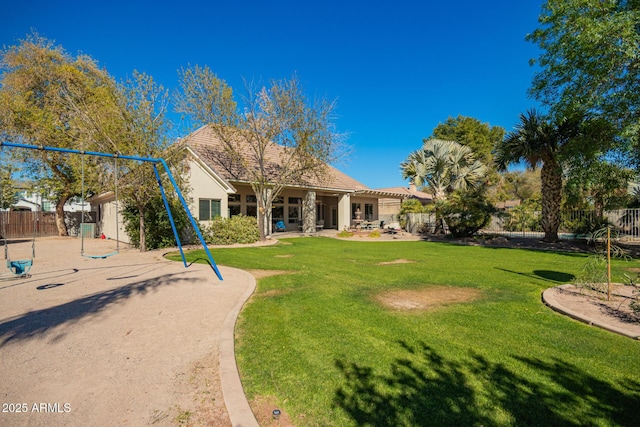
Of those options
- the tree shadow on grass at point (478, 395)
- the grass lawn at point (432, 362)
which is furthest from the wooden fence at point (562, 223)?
the tree shadow on grass at point (478, 395)

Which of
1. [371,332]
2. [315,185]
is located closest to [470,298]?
[371,332]

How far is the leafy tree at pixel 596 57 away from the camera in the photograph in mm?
9836

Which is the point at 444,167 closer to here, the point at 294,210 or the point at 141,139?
the point at 294,210

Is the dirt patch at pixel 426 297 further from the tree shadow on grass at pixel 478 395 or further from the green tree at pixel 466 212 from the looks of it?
the green tree at pixel 466 212

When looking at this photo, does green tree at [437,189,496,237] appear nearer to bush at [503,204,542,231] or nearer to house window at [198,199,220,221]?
bush at [503,204,542,231]

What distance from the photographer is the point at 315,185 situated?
79.6 ft

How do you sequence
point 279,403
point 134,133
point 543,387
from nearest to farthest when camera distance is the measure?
point 279,403 < point 543,387 < point 134,133

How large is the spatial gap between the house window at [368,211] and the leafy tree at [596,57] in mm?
20151

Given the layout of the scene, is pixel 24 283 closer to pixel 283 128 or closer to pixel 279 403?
pixel 279 403

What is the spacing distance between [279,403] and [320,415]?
1.36 ft

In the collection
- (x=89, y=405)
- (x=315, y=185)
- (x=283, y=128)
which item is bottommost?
(x=89, y=405)

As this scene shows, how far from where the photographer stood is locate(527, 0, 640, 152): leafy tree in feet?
32.3

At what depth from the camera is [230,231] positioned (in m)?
17.5

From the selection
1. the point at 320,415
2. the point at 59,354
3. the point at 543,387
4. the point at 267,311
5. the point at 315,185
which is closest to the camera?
the point at 320,415
